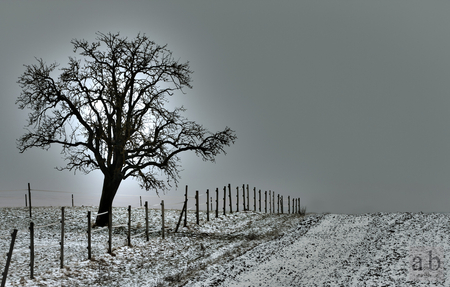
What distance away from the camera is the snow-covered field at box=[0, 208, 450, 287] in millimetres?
12500

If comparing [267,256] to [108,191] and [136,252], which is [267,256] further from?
[108,191]

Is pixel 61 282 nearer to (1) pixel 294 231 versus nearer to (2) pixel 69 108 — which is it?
(1) pixel 294 231

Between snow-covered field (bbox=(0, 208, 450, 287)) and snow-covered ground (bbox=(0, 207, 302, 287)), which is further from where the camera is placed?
snow-covered ground (bbox=(0, 207, 302, 287))

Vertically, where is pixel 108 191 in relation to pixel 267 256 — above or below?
above

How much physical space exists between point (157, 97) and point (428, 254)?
58.7 feet

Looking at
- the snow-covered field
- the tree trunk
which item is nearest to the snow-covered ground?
the snow-covered field

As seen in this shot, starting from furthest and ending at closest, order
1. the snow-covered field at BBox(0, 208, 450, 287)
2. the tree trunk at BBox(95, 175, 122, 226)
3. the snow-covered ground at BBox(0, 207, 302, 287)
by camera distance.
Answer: the tree trunk at BBox(95, 175, 122, 226), the snow-covered ground at BBox(0, 207, 302, 287), the snow-covered field at BBox(0, 208, 450, 287)

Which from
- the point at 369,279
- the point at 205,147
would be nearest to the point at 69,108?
the point at 205,147

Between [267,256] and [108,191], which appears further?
[108,191]

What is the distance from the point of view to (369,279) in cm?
1222

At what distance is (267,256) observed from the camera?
49.3ft

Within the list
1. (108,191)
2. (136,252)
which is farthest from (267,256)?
(108,191)

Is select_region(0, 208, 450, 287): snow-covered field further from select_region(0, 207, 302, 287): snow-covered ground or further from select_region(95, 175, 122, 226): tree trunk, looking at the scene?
select_region(95, 175, 122, 226): tree trunk

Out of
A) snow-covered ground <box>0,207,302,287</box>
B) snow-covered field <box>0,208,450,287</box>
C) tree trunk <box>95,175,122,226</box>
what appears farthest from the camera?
tree trunk <box>95,175,122,226</box>
